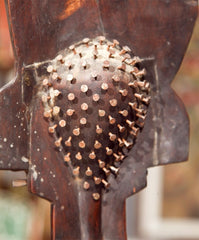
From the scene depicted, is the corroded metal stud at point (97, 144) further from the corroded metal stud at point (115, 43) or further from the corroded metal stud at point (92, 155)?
the corroded metal stud at point (115, 43)

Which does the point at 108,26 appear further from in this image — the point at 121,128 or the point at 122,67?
the point at 121,128

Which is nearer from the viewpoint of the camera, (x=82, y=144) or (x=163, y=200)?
(x=82, y=144)

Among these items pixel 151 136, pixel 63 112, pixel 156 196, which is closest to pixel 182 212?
pixel 156 196

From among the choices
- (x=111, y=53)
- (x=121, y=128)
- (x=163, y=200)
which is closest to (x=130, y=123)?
(x=121, y=128)

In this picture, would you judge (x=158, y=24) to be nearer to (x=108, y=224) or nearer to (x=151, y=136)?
(x=151, y=136)

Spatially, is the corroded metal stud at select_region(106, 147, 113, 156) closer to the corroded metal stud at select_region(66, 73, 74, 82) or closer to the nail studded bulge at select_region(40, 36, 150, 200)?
the nail studded bulge at select_region(40, 36, 150, 200)

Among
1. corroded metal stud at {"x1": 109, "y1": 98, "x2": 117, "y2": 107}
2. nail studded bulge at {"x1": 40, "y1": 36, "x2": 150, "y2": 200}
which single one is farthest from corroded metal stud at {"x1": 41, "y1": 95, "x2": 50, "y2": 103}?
corroded metal stud at {"x1": 109, "y1": 98, "x2": 117, "y2": 107}

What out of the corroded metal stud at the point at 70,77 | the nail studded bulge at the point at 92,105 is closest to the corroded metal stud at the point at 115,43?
the nail studded bulge at the point at 92,105
